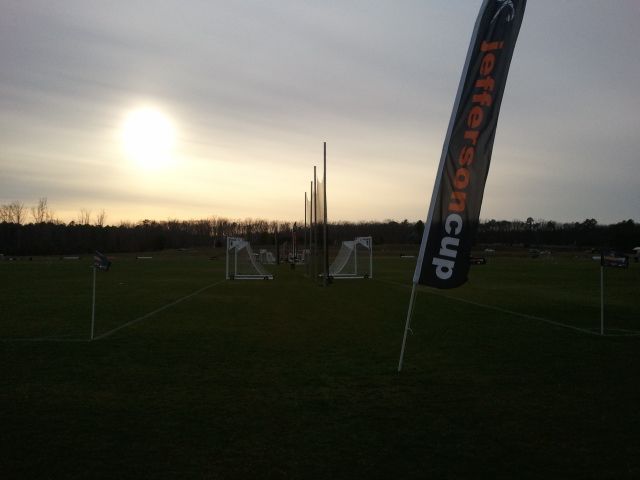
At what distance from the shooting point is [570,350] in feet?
35.0

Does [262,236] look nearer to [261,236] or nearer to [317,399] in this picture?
[261,236]

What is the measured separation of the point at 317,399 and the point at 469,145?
354 cm

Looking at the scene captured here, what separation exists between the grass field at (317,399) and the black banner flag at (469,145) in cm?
163

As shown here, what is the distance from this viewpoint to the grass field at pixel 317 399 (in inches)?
194

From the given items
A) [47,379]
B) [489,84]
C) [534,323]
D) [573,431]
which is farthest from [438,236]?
[534,323]

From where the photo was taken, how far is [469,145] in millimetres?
7855

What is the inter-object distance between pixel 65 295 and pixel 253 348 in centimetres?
1509

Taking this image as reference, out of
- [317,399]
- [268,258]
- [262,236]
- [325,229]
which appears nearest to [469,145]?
[317,399]

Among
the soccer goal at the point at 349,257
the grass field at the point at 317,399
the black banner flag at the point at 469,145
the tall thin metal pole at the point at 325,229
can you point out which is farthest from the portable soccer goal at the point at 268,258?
the black banner flag at the point at 469,145

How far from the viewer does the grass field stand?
493cm

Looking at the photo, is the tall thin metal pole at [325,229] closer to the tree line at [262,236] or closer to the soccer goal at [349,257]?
the soccer goal at [349,257]

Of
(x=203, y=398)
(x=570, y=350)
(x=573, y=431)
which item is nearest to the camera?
(x=573, y=431)

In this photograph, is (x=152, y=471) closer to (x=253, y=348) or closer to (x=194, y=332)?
(x=253, y=348)

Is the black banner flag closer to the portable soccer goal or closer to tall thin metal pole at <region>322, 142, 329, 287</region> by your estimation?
tall thin metal pole at <region>322, 142, 329, 287</region>
